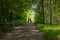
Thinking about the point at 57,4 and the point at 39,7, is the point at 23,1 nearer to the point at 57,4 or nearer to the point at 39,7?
the point at 39,7

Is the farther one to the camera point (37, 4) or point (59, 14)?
point (59, 14)

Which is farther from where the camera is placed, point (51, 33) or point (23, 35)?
point (23, 35)

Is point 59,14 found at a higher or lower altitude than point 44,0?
lower

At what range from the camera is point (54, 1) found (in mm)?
25609

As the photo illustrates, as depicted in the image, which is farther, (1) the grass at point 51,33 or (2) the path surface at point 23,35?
(2) the path surface at point 23,35

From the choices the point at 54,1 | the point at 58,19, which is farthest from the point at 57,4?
the point at 58,19

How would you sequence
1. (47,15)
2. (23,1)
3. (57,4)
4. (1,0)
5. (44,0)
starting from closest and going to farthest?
(1,0)
(57,4)
(44,0)
(47,15)
(23,1)

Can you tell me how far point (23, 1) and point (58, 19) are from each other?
25.0ft

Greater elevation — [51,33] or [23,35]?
[51,33]

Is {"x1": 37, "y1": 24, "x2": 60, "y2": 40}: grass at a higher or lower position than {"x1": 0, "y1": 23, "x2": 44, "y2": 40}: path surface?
higher

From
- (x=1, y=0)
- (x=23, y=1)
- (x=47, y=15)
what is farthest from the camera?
(x=23, y=1)

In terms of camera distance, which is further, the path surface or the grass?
the path surface

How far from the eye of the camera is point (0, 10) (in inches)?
736

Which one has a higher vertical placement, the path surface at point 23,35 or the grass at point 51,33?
the grass at point 51,33
